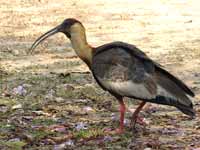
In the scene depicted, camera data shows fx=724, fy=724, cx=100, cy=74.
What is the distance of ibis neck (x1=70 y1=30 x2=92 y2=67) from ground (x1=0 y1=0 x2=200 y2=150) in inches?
26.1

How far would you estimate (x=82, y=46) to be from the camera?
6625 mm

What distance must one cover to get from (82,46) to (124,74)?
20.9 inches

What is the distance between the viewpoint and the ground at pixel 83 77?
21.3 ft

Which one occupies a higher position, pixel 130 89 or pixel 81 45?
pixel 81 45

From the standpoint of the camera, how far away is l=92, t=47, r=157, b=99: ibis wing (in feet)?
20.6

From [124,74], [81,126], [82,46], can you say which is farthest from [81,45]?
[81,126]

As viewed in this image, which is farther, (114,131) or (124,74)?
(114,131)

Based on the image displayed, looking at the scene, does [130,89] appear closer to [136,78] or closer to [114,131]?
[136,78]

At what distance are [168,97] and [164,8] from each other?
10.5m

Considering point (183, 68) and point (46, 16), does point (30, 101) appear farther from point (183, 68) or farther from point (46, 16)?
point (46, 16)

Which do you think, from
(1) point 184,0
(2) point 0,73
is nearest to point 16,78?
(2) point 0,73

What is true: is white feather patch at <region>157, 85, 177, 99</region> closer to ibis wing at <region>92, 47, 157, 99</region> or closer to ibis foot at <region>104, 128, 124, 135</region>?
ibis wing at <region>92, 47, 157, 99</region>

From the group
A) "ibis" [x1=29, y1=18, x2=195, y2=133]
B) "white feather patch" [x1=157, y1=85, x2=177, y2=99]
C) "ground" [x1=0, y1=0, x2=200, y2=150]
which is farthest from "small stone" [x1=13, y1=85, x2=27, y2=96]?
"white feather patch" [x1=157, y1=85, x2=177, y2=99]

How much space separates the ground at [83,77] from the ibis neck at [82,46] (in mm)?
662
